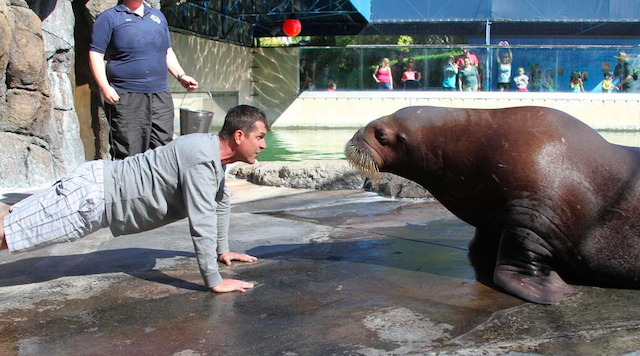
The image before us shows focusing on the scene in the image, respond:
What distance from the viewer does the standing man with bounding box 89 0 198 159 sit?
4.93 m

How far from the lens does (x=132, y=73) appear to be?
503 centimetres

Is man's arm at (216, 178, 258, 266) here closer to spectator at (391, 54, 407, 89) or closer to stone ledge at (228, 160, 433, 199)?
stone ledge at (228, 160, 433, 199)

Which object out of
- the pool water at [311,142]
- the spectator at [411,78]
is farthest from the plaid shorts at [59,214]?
the spectator at [411,78]

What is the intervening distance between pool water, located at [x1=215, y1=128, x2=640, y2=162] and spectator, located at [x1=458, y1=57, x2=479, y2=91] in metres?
3.49

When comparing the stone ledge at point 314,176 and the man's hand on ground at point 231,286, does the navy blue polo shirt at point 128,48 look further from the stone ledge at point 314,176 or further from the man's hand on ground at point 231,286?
the stone ledge at point 314,176

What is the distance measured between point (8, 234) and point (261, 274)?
1260mm

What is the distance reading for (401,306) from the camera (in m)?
3.17

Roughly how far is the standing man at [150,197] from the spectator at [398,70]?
17.6 meters

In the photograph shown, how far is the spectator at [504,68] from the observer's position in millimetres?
20422

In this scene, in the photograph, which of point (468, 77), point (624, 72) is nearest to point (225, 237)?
point (468, 77)

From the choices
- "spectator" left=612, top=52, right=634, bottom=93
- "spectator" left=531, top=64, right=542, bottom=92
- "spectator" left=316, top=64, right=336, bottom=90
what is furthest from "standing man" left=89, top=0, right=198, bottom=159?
"spectator" left=612, top=52, right=634, bottom=93

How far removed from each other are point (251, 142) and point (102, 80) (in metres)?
1.70

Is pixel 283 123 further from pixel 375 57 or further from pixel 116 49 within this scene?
pixel 116 49

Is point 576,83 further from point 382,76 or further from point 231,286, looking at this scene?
point 231,286
